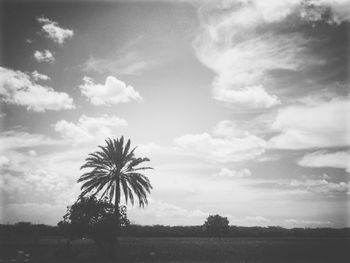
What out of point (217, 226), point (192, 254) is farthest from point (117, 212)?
→ point (217, 226)

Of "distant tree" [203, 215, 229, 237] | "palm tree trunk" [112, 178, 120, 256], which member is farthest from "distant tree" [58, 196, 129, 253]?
"distant tree" [203, 215, 229, 237]

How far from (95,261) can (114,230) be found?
10.4 feet

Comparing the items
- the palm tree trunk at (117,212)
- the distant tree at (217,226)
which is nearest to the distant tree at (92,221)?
the palm tree trunk at (117,212)

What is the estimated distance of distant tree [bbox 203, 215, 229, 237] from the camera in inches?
3489

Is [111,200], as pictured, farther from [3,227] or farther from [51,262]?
[3,227]

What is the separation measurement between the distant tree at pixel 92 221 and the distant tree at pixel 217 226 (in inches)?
2507

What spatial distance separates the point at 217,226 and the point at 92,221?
66424 millimetres

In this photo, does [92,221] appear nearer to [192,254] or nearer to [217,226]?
[192,254]

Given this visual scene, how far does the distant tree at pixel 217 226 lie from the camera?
88.6 m

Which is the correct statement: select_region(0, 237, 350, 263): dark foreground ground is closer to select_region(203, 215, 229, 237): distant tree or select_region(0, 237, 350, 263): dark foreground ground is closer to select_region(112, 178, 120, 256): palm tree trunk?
select_region(112, 178, 120, 256): palm tree trunk

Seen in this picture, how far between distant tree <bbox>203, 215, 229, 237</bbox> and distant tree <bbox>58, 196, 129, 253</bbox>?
2507 inches

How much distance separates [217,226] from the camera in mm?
89000

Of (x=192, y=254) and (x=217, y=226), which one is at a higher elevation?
(x=217, y=226)

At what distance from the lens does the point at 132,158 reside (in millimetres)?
32750
